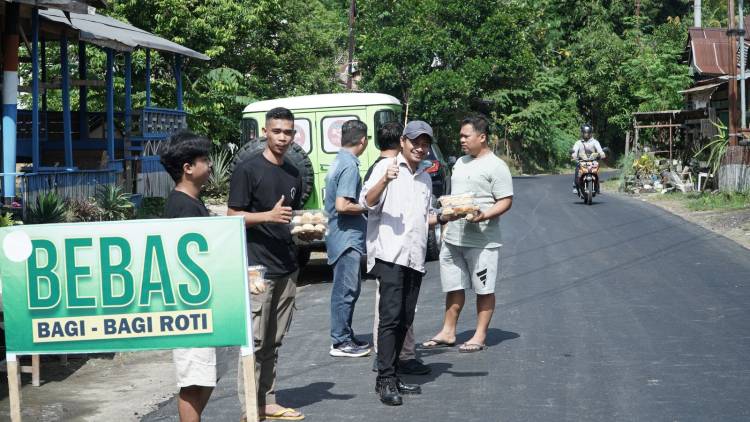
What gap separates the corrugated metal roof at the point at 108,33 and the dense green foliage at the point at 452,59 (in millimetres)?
6742

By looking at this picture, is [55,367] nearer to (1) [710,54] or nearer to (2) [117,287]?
(2) [117,287]

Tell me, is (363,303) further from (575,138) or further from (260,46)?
(575,138)

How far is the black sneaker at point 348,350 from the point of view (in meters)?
8.70

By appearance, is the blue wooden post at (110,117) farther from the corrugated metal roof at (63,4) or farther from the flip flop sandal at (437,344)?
the flip flop sandal at (437,344)

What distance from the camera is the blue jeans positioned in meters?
8.74

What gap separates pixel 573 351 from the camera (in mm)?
8539

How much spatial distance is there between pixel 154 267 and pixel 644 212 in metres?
18.7

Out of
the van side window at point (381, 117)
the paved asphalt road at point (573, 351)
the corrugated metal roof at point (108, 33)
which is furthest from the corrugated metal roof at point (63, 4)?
the paved asphalt road at point (573, 351)

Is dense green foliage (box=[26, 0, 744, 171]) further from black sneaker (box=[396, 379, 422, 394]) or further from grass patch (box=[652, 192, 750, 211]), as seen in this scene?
black sneaker (box=[396, 379, 422, 394])

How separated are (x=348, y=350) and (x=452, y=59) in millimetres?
37763

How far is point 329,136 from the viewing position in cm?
1400

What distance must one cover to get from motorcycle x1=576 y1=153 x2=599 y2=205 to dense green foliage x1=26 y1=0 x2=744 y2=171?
7165 millimetres

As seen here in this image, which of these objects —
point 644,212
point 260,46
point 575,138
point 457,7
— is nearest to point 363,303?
point 644,212

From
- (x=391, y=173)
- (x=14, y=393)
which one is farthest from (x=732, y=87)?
(x=14, y=393)
